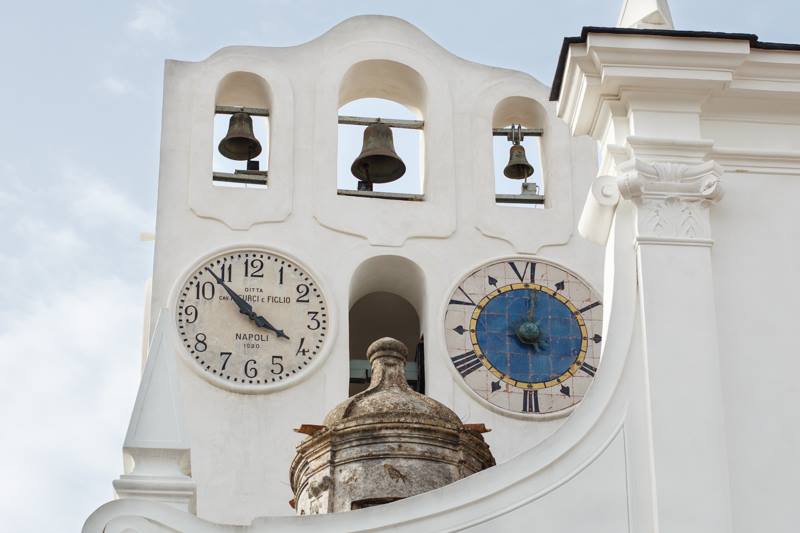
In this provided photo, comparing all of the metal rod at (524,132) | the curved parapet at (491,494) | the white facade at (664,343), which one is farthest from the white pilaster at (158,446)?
the metal rod at (524,132)

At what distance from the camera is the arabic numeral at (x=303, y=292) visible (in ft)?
62.2

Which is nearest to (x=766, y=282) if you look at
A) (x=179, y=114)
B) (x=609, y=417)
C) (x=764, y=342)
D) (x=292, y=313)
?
(x=764, y=342)

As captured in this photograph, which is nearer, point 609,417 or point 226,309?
point 609,417

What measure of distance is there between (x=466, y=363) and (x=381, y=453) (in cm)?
554

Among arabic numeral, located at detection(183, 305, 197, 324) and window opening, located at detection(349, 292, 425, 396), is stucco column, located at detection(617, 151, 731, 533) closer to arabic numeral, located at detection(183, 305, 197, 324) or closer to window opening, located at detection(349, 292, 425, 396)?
arabic numeral, located at detection(183, 305, 197, 324)

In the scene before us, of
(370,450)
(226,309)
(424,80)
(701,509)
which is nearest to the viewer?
(701,509)

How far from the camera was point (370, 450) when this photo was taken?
526 inches

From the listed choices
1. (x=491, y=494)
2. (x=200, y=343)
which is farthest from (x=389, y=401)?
(x=200, y=343)

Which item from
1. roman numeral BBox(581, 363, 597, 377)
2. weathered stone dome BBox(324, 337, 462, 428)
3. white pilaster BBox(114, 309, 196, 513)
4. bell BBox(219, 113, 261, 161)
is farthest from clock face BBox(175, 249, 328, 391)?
white pilaster BBox(114, 309, 196, 513)

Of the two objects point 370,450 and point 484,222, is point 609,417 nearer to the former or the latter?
point 370,450

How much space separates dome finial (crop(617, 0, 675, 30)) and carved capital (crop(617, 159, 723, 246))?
3.04 feet

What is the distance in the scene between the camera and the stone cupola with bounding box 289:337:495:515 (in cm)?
1327

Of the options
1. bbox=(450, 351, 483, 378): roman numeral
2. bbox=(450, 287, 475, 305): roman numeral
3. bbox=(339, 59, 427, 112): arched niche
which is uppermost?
bbox=(339, 59, 427, 112): arched niche

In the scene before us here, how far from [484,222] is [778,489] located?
8.57 m
